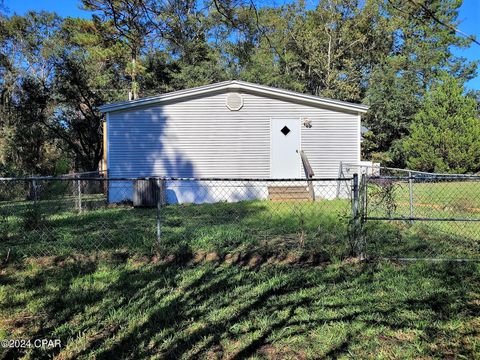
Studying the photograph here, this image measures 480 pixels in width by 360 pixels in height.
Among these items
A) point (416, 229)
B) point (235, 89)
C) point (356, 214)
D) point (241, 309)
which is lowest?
point (241, 309)

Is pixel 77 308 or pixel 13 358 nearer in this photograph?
pixel 13 358

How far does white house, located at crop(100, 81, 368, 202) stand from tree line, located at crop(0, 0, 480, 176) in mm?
1780

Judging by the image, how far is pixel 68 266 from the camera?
459cm

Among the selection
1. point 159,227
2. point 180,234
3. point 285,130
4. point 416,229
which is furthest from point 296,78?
point 159,227

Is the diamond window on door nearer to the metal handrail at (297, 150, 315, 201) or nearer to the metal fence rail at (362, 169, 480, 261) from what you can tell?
the metal handrail at (297, 150, 315, 201)

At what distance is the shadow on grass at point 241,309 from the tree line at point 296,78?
28.3 feet

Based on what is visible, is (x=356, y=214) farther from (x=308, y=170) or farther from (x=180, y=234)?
(x=308, y=170)

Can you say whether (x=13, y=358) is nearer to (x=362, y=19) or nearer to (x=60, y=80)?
(x=60, y=80)

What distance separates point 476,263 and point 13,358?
15.1 feet

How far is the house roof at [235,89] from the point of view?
11761mm

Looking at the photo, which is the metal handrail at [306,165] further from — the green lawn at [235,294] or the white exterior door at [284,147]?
the green lawn at [235,294]

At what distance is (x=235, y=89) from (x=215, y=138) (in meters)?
1.63

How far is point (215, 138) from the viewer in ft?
39.8

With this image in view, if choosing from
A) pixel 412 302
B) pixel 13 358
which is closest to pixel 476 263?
pixel 412 302
